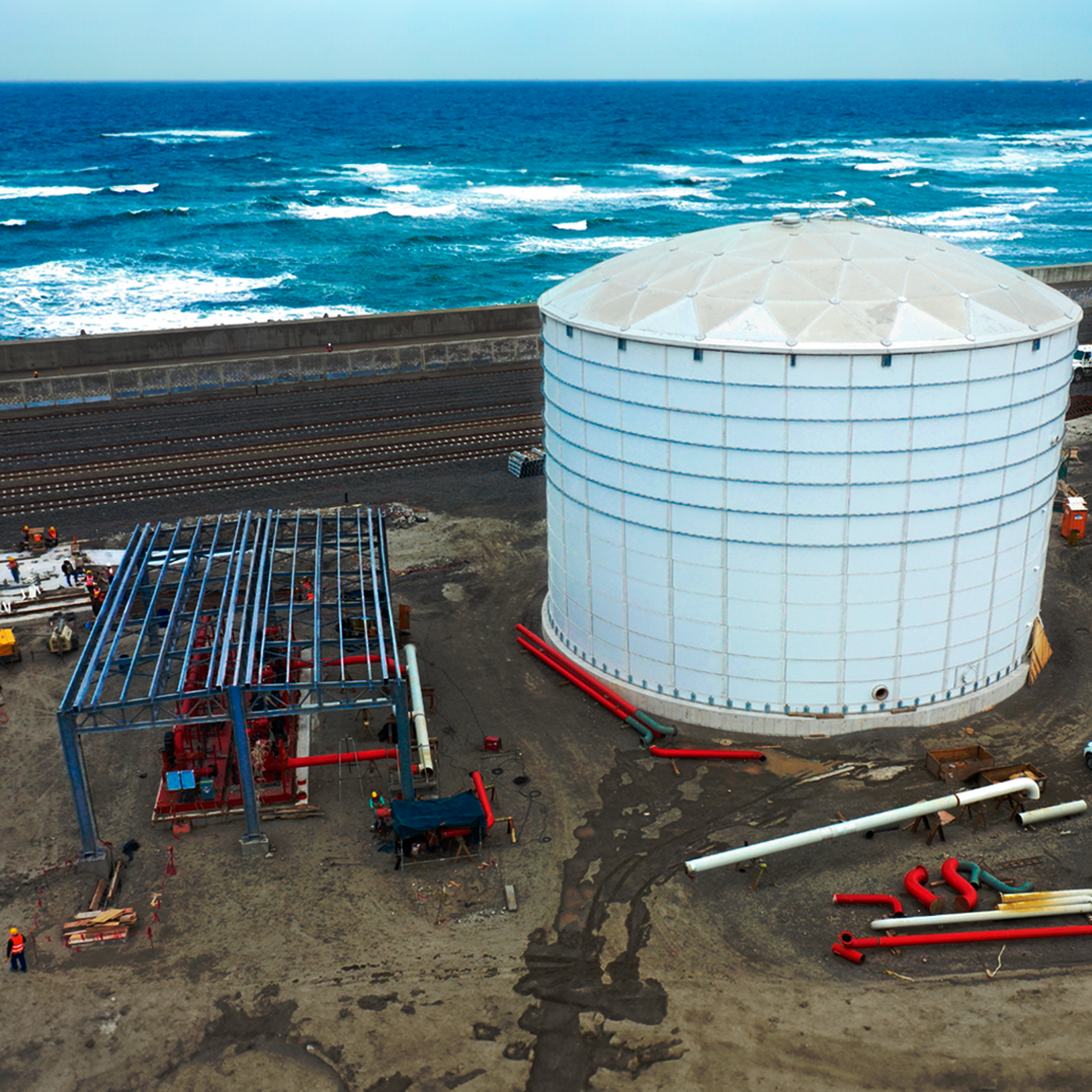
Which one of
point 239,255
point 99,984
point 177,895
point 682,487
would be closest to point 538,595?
point 682,487

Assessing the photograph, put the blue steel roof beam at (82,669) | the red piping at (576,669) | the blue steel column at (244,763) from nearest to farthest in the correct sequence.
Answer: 1. the blue steel roof beam at (82,669)
2. the blue steel column at (244,763)
3. the red piping at (576,669)

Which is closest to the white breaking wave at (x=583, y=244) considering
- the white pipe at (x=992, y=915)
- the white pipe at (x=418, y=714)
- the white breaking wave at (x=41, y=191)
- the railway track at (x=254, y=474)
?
the railway track at (x=254, y=474)

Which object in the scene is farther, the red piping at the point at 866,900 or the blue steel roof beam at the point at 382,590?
the blue steel roof beam at the point at 382,590

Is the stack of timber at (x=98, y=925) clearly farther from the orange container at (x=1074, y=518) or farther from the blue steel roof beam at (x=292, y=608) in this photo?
the orange container at (x=1074, y=518)

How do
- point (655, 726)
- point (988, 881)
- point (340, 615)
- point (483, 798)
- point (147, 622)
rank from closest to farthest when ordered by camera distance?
point (988, 881), point (483, 798), point (147, 622), point (340, 615), point (655, 726)

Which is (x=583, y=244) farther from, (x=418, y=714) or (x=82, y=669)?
(x=82, y=669)

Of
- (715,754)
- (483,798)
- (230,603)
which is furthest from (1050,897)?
(230,603)
